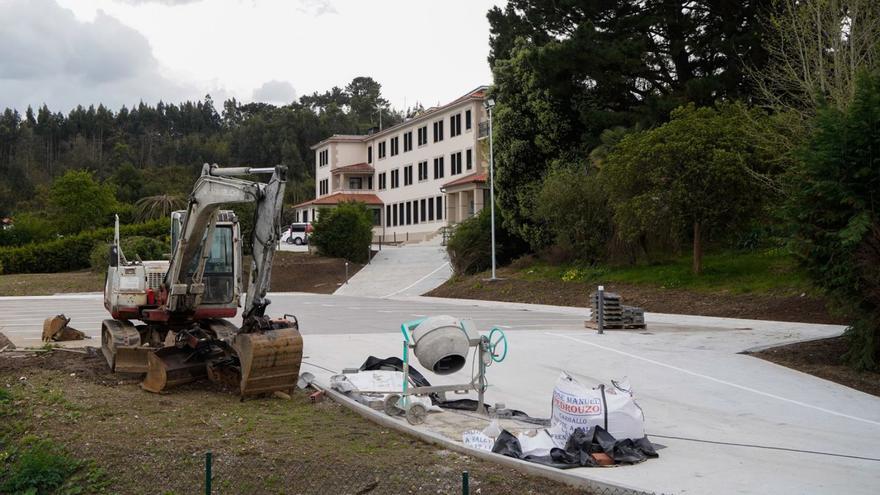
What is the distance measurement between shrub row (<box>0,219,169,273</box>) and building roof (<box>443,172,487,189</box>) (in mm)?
21309

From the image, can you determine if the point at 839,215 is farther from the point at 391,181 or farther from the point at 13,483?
the point at 391,181

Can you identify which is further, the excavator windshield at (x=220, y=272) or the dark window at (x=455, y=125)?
the dark window at (x=455, y=125)

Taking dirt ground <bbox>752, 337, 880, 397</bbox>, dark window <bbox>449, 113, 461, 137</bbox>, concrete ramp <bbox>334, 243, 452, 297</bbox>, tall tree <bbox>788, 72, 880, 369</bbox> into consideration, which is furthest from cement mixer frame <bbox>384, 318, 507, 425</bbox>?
dark window <bbox>449, 113, 461, 137</bbox>

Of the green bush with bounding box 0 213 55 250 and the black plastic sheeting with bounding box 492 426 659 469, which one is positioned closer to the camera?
the black plastic sheeting with bounding box 492 426 659 469

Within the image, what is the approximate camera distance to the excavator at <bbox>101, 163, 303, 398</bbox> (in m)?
12.1

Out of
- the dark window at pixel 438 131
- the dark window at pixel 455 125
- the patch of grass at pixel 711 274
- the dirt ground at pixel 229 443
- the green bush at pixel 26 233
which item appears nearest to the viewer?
the dirt ground at pixel 229 443

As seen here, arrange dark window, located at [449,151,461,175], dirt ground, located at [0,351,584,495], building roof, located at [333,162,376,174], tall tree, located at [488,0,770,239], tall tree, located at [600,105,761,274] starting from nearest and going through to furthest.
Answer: dirt ground, located at [0,351,584,495] < tall tree, located at [600,105,761,274] < tall tree, located at [488,0,770,239] < dark window, located at [449,151,461,175] < building roof, located at [333,162,376,174]

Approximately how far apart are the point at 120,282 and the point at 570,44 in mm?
26864

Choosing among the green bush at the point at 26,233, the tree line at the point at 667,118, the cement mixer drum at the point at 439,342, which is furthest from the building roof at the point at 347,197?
the cement mixer drum at the point at 439,342

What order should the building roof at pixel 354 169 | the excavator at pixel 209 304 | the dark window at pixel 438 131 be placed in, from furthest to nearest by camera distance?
1. the building roof at pixel 354 169
2. the dark window at pixel 438 131
3. the excavator at pixel 209 304

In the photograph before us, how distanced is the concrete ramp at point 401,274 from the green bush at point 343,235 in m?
1.36

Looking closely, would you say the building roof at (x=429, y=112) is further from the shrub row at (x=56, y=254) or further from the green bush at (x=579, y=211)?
the shrub row at (x=56, y=254)

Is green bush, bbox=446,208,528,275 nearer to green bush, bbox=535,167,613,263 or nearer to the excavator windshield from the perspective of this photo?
green bush, bbox=535,167,613,263

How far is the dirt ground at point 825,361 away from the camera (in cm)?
1473
